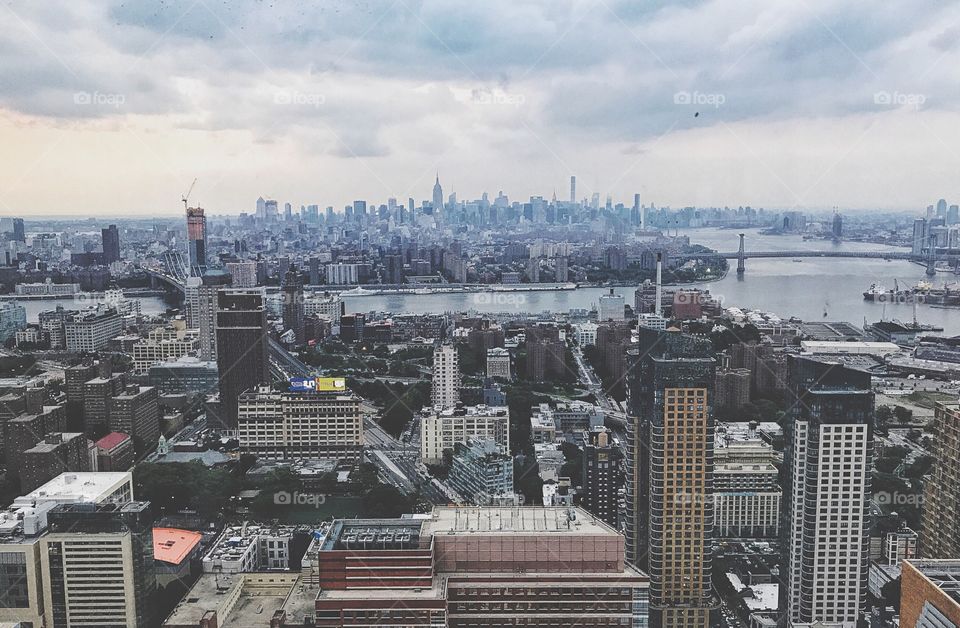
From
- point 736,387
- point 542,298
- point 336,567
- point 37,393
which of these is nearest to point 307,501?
point 37,393

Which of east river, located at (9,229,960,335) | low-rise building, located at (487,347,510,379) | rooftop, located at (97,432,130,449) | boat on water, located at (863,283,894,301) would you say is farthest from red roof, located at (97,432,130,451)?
boat on water, located at (863,283,894,301)

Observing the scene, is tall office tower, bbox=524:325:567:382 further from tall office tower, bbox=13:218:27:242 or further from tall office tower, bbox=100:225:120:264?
tall office tower, bbox=100:225:120:264

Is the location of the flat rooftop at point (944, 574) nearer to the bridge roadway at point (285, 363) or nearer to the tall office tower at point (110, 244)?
the bridge roadway at point (285, 363)

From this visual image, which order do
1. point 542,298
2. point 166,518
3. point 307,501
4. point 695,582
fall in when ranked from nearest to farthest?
1. point 695,582
2. point 166,518
3. point 307,501
4. point 542,298

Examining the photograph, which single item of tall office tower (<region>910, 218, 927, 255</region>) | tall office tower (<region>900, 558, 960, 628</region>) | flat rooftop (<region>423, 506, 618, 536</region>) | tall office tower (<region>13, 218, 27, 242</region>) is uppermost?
tall office tower (<region>13, 218, 27, 242</region>)

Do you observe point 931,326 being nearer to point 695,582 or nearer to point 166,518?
point 695,582

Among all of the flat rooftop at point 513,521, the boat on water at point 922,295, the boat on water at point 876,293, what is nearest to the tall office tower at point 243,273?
the boat on water at point 876,293

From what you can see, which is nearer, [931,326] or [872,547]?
[872,547]
